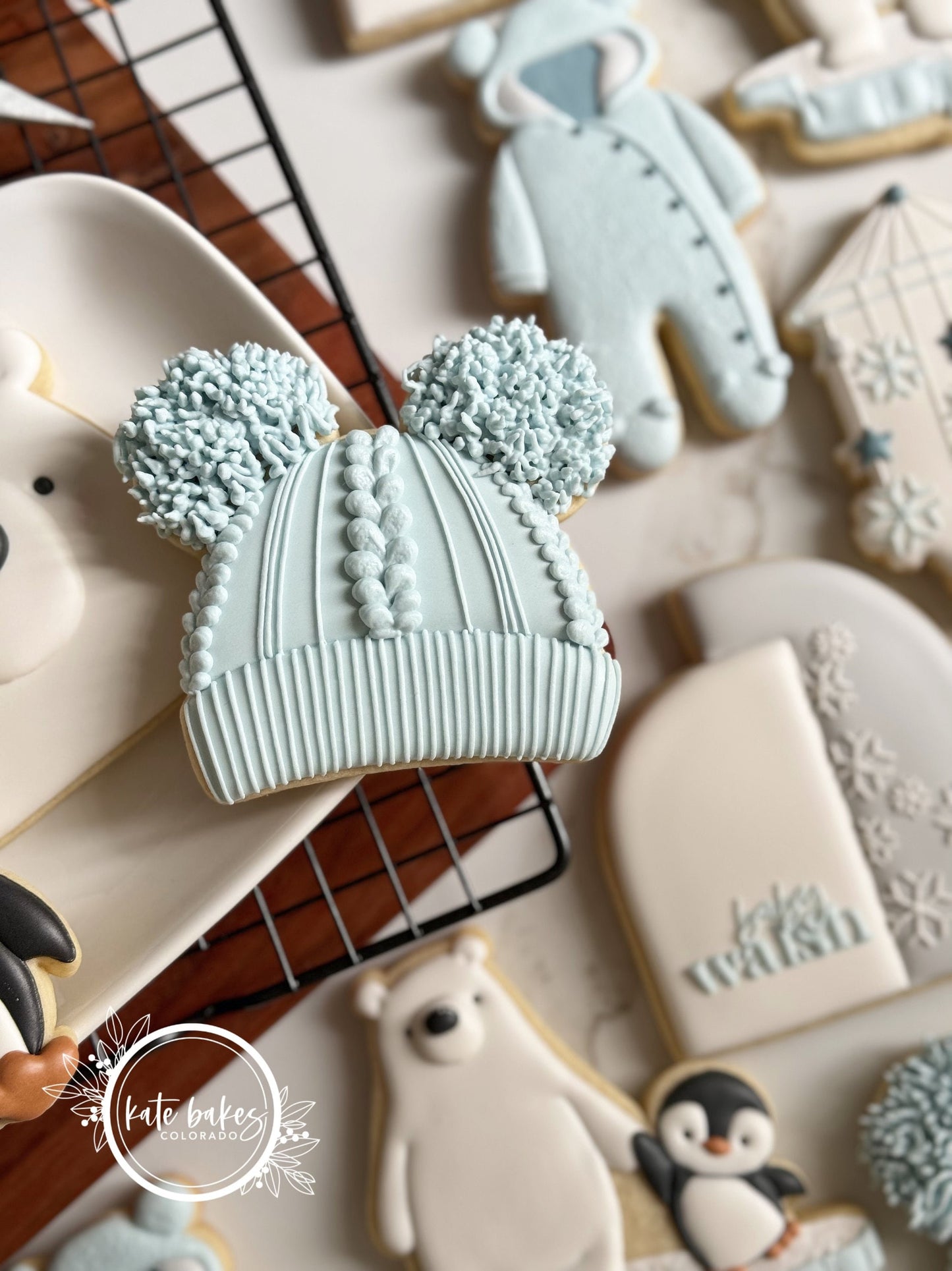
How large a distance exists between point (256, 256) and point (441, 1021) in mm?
613

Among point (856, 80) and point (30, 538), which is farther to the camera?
point (856, 80)

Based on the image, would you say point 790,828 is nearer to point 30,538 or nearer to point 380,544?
point 380,544

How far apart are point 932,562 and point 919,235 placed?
0.26 meters

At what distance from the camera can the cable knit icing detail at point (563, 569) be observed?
46 cm

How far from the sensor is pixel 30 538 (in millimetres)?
508

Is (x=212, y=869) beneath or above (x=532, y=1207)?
above

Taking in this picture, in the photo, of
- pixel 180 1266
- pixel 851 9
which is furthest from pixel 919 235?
pixel 180 1266

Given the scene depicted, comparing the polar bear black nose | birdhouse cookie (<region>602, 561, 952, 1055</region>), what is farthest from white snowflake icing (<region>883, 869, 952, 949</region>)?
the polar bear black nose

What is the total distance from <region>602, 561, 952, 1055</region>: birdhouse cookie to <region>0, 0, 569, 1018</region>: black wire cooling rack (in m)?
0.09

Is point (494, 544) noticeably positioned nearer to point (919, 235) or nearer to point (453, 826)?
point (453, 826)

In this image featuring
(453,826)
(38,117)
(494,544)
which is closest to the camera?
(494,544)

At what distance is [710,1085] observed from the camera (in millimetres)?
750

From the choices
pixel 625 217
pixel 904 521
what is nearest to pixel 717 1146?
pixel 904 521

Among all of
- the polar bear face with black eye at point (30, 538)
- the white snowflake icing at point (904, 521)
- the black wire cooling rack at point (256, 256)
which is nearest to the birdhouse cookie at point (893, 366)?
the white snowflake icing at point (904, 521)
